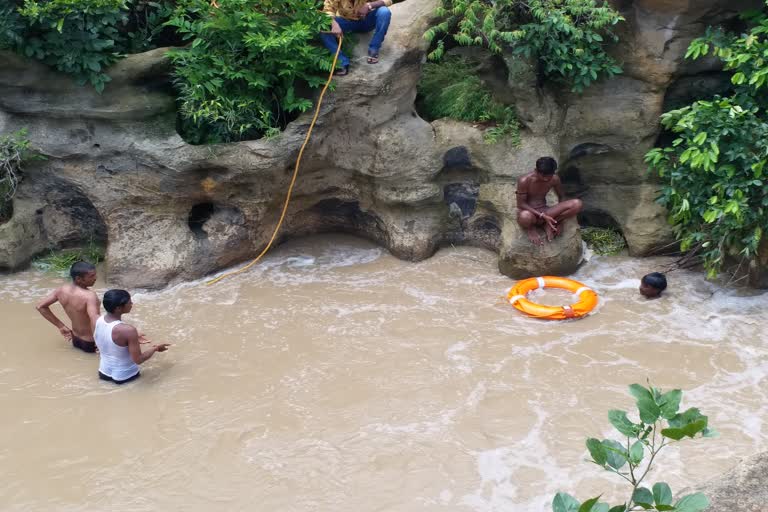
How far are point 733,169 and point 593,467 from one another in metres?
3.35

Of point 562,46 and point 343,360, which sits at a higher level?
point 562,46

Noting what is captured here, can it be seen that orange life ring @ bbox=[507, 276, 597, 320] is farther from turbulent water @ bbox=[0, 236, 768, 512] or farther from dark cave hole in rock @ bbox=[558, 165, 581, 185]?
dark cave hole in rock @ bbox=[558, 165, 581, 185]

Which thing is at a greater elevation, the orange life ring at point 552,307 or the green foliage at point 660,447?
the green foliage at point 660,447

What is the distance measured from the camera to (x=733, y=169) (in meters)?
6.62

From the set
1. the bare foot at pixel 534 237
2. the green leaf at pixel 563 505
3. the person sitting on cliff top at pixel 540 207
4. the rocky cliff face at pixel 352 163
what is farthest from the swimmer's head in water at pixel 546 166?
the green leaf at pixel 563 505

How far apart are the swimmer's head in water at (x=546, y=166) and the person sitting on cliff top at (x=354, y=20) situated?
1.96 metres

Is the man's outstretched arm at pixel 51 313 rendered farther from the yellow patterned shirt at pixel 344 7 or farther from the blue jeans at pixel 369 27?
the yellow patterned shirt at pixel 344 7

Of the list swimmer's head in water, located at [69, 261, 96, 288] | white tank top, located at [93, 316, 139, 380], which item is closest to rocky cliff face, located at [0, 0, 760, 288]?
swimmer's head in water, located at [69, 261, 96, 288]

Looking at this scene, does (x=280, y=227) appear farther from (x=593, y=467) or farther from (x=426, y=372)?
(x=593, y=467)

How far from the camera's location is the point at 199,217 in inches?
310

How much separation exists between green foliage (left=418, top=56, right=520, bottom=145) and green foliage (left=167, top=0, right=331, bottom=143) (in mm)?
1536

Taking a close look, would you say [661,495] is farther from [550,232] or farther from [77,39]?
[77,39]

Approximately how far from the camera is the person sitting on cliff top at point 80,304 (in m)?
5.97

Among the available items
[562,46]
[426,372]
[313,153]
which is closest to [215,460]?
[426,372]
